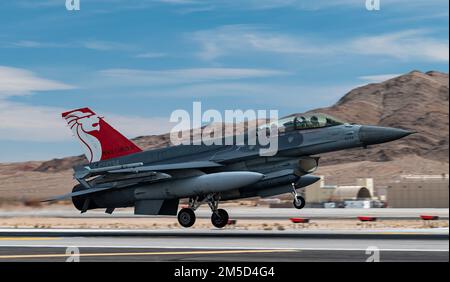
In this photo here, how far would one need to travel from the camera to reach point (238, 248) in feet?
68.1

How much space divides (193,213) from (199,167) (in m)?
1.95

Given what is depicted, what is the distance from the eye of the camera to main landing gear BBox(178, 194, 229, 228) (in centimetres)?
2938

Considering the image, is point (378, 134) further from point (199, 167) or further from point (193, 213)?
point (193, 213)

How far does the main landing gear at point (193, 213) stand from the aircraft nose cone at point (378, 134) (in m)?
6.50

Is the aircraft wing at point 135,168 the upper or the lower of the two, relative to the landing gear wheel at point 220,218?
upper

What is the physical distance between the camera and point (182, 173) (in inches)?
1177

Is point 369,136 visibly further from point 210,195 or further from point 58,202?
point 58,202

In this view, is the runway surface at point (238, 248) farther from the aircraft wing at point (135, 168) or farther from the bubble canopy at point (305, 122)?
the bubble canopy at point (305, 122)

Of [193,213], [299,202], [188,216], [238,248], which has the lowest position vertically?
[238,248]

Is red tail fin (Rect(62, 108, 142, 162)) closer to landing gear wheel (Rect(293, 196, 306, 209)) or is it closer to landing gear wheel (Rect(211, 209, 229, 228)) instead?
landing gear wheel (Rect(211, 209, 229, 228))

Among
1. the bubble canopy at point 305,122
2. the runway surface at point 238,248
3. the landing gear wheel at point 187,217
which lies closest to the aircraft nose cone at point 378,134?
the bubble canopy at point 305,122

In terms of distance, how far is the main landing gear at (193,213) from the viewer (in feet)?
96.4

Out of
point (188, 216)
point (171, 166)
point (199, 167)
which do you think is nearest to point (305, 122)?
point (199, 167)
